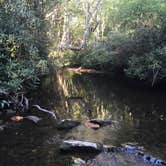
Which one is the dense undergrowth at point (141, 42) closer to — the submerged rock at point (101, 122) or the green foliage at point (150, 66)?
the green foliage at point (150, 66)

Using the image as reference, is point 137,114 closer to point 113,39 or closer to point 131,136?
point 131,136

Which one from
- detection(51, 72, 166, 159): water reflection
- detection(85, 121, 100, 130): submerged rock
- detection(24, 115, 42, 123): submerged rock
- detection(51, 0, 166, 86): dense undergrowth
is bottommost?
detection(51, 72, 166, 159): water reflection

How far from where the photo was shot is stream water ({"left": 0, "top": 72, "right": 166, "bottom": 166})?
9438mm

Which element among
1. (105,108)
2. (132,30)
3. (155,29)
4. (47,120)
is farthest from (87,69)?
(47,120)

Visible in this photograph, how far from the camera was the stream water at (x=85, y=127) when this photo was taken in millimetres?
9438

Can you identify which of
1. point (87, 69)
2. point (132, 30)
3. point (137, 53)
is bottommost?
point (87, 69)

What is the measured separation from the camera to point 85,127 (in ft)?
40.8

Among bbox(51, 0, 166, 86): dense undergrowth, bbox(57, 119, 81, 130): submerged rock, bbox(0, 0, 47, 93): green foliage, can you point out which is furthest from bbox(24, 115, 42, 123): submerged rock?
bbox(51, 0, 166, 86): dense undergrowth

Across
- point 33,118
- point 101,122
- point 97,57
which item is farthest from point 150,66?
point 33,118

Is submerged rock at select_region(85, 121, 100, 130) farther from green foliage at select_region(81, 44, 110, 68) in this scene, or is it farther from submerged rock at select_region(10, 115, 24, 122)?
green foliage at select_region(81, 44, 110, 68)

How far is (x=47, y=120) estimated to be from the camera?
43.5 feet

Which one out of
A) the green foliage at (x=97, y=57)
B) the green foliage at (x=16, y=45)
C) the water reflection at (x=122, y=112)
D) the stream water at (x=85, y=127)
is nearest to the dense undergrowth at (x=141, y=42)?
the green foliage at (x=97, y=57)

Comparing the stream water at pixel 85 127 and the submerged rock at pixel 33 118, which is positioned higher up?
the submerged rock at pixel 33 118

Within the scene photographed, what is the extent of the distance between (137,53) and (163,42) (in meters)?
3.05
